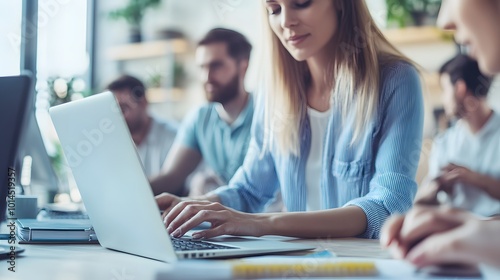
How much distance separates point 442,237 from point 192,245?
452 mm

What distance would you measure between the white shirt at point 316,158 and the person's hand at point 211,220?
15.8 inches

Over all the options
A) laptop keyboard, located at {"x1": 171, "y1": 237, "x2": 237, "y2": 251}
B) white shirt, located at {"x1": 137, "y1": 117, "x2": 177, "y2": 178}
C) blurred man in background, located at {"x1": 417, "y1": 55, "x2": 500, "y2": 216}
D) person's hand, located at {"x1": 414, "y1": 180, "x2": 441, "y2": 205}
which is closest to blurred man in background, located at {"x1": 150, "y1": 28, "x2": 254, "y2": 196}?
white shirt, located at {"x1": 137, "y1": 117, "x2": 177, "y2": 178}

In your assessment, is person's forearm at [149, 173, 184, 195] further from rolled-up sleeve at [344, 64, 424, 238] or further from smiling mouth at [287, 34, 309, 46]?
rolled-up sleeve at [344, 64, 424, 238]

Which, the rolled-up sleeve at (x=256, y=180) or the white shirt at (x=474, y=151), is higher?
the rolled-up sleeve at (x=256, y=180)

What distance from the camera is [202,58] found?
10.4ft

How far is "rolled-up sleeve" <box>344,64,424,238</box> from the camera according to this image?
121cm

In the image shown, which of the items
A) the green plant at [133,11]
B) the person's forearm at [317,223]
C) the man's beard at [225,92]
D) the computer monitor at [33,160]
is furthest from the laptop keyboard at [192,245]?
the green plant at [133,11]

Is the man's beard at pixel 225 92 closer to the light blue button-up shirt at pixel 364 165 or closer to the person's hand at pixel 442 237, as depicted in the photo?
the light blue button-up shirt at pixel 364 165

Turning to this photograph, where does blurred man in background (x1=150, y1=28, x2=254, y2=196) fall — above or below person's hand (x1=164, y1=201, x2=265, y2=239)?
below

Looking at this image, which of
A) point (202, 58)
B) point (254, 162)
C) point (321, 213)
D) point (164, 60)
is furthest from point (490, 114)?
point (164, 60)

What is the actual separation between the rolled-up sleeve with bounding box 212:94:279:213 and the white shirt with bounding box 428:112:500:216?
1.25m

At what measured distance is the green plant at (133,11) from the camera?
4.48 metres

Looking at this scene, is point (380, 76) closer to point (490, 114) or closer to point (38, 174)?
point (38, 174)

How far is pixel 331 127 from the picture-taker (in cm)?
144
